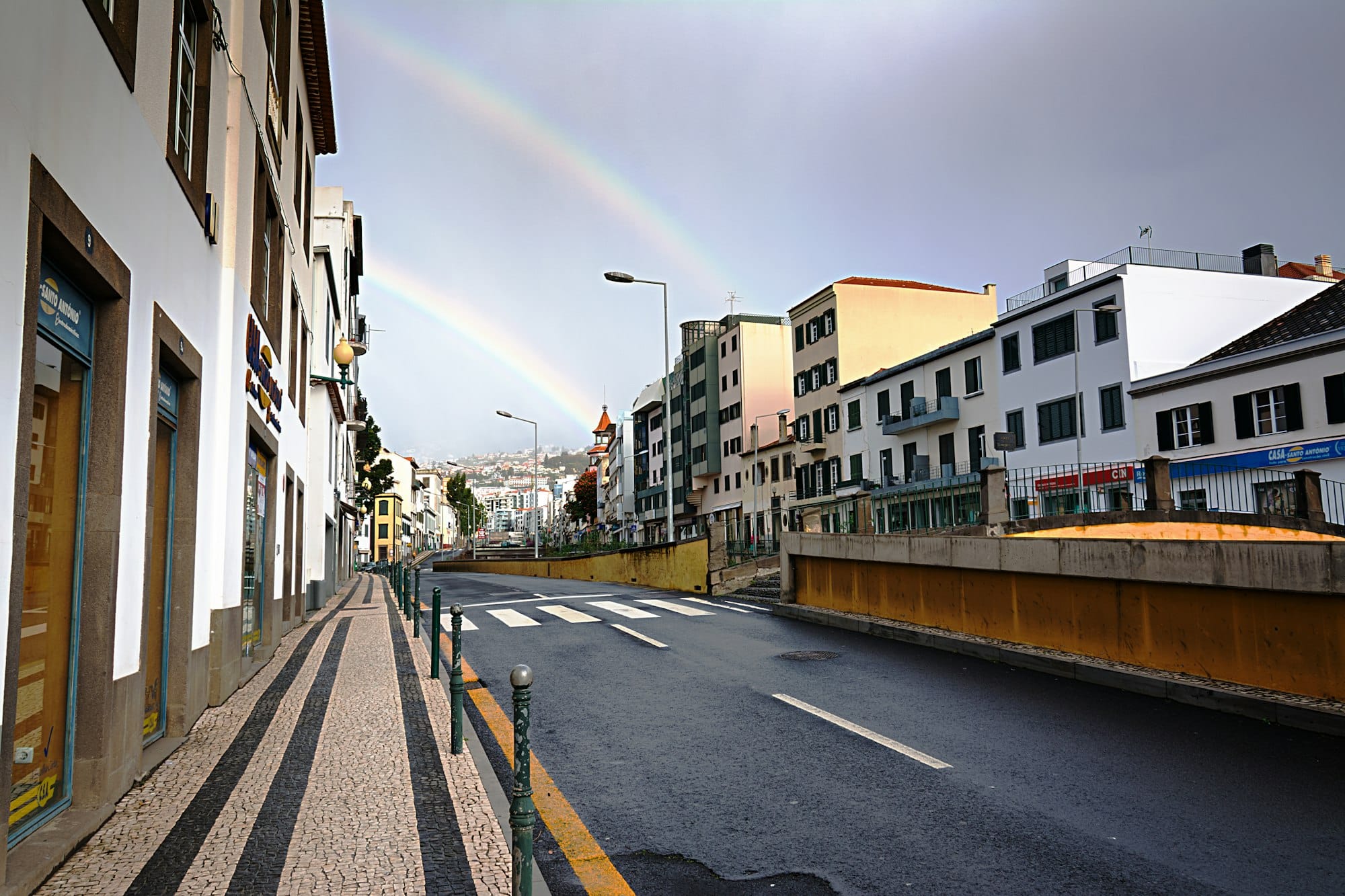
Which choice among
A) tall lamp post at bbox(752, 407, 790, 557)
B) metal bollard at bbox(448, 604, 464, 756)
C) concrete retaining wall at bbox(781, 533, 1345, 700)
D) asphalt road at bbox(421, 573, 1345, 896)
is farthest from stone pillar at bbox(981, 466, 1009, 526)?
tall lamp post at bbox(752, 407, 790, 557)

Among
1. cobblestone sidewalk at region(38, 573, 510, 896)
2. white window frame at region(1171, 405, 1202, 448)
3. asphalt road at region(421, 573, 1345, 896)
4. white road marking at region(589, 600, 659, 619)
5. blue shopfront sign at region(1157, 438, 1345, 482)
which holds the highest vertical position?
white window frame at region(1171, 405, 1202, 448)

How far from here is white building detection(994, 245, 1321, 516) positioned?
3120cm

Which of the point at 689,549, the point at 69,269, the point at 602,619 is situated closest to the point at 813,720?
the point at 69,269

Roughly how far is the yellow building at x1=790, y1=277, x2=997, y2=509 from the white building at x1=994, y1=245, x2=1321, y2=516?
43.5 ft

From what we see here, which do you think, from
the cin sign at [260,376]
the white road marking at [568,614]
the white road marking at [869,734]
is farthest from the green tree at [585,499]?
the white road marking at [869,734]

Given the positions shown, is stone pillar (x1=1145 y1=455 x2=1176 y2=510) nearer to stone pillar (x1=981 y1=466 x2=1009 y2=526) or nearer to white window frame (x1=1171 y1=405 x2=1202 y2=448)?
stone pillar (x1=981 y1=466 x2=1009 y2=526)

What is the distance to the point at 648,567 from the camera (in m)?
31.8

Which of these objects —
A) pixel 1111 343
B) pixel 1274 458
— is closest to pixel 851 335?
pixel 1111 343

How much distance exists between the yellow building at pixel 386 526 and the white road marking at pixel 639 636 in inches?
3847

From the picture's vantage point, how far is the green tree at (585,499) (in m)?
134

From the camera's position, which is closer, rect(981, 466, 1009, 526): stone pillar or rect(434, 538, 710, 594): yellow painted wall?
rect(981, 466, 1009, 526): stone pillar

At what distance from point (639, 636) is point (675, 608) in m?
5.28

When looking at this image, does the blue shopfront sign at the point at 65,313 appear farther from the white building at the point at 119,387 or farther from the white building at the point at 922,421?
the white building at the point at 922,421

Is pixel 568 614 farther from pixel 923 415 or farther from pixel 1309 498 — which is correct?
pixel 923 415
